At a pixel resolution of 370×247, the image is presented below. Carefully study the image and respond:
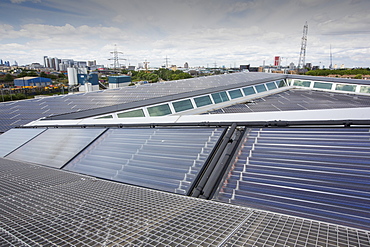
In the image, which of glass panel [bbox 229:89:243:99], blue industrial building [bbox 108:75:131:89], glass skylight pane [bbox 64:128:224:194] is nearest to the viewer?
glass skylight pane [bbox 64:128:224:194]

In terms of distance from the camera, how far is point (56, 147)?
5262 mm

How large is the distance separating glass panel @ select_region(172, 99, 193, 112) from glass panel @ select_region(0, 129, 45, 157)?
8091 millimetres

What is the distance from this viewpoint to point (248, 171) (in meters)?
2.95

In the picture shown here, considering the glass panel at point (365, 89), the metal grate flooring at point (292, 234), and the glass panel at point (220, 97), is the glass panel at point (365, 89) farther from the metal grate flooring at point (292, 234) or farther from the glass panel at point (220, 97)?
the metal grate flooring at point (292, 234)

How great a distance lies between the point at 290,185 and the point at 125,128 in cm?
379

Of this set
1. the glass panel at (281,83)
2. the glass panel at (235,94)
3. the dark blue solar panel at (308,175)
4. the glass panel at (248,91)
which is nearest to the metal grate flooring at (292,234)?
the dark blue solar panel at (308,175)

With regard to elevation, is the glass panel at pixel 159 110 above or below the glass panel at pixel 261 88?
below

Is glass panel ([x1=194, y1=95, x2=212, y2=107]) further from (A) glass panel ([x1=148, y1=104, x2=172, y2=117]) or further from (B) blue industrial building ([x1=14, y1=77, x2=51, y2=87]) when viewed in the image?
(B) blue industrial building ([x1=14, y1=77, x2=51, y2=87])

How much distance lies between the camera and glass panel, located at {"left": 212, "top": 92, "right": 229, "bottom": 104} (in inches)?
649

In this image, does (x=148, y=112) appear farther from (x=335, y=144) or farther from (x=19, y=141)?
(x=335, y=144)

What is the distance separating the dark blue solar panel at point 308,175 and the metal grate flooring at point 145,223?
25 centimetres

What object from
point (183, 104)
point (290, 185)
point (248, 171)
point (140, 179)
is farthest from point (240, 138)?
point (183, 104)

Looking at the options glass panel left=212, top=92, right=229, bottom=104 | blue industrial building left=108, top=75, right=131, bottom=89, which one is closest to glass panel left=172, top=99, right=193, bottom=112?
glass panel left=212, top=92, right=229, bottom=104

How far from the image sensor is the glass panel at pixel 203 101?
1530cm
